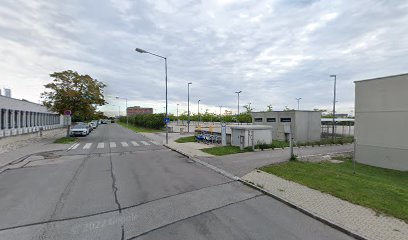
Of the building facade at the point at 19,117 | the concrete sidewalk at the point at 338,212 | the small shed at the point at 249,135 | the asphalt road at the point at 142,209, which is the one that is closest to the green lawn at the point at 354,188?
the concrete sidewalk at the point at 338,212

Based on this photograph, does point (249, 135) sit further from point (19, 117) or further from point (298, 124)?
point (19, 117)

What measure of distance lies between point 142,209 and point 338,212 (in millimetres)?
4845

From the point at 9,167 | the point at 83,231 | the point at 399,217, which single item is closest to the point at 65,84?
the point at 9,167

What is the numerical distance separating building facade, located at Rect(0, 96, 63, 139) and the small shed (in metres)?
24.9

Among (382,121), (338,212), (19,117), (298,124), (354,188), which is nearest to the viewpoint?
(338,212)

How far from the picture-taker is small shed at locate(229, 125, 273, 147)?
16.3 metres

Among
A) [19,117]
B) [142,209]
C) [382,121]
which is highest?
[382,121]

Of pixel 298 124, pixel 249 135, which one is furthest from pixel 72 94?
pixel 298 124

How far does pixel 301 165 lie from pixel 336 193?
4175mm

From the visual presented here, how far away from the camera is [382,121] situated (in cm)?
1348

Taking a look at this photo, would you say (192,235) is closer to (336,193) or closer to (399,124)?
(336,193)

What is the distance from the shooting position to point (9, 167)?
35.2 ft

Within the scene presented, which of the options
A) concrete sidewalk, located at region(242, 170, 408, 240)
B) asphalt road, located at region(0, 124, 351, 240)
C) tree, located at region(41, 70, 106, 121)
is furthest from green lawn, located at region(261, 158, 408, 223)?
tree, located at region(41, 70, 106, 121)

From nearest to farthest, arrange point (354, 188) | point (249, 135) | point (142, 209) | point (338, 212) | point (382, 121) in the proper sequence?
point (338, 212), point (142, 209), point (354, 188), point (382, 121), point (249, 135)
